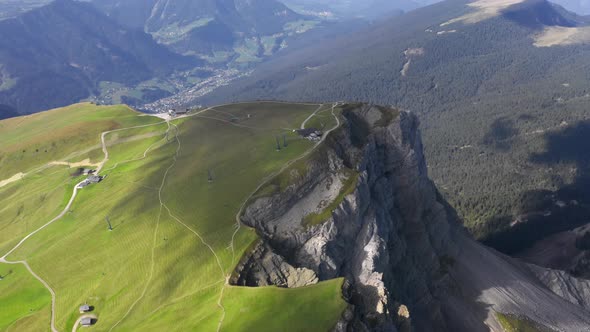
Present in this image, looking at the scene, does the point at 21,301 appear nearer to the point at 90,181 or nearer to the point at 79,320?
the point at 79,320

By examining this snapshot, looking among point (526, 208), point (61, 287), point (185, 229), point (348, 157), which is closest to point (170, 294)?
point (185, 229)

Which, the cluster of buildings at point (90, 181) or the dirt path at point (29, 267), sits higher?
the cluster of buildings at point (90, 181)

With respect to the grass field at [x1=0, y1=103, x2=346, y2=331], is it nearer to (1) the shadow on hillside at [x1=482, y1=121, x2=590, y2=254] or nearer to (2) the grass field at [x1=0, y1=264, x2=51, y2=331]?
(2) the grass field at [x1=0, y1=264, x2=51, y2=331]

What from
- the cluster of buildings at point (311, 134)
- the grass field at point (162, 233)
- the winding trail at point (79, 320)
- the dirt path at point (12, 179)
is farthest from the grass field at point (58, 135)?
the winding trail at point (79, 320)

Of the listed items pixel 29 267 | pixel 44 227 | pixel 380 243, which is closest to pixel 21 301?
pixel 29 267

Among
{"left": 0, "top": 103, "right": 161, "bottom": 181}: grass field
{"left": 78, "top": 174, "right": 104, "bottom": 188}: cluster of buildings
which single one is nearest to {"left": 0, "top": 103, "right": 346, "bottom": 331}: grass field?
{"left": 0, "top": 103, "right": 161, "bottom": 181}: grass field

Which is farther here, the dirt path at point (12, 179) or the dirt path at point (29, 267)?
the dirt path at point (12, 179)

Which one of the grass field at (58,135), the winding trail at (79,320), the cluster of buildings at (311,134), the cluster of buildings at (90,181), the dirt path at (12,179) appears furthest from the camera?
the grass field at (58,135)

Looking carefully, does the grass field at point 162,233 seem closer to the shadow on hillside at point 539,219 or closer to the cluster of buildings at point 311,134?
the cluster of buildings at point 311,134
